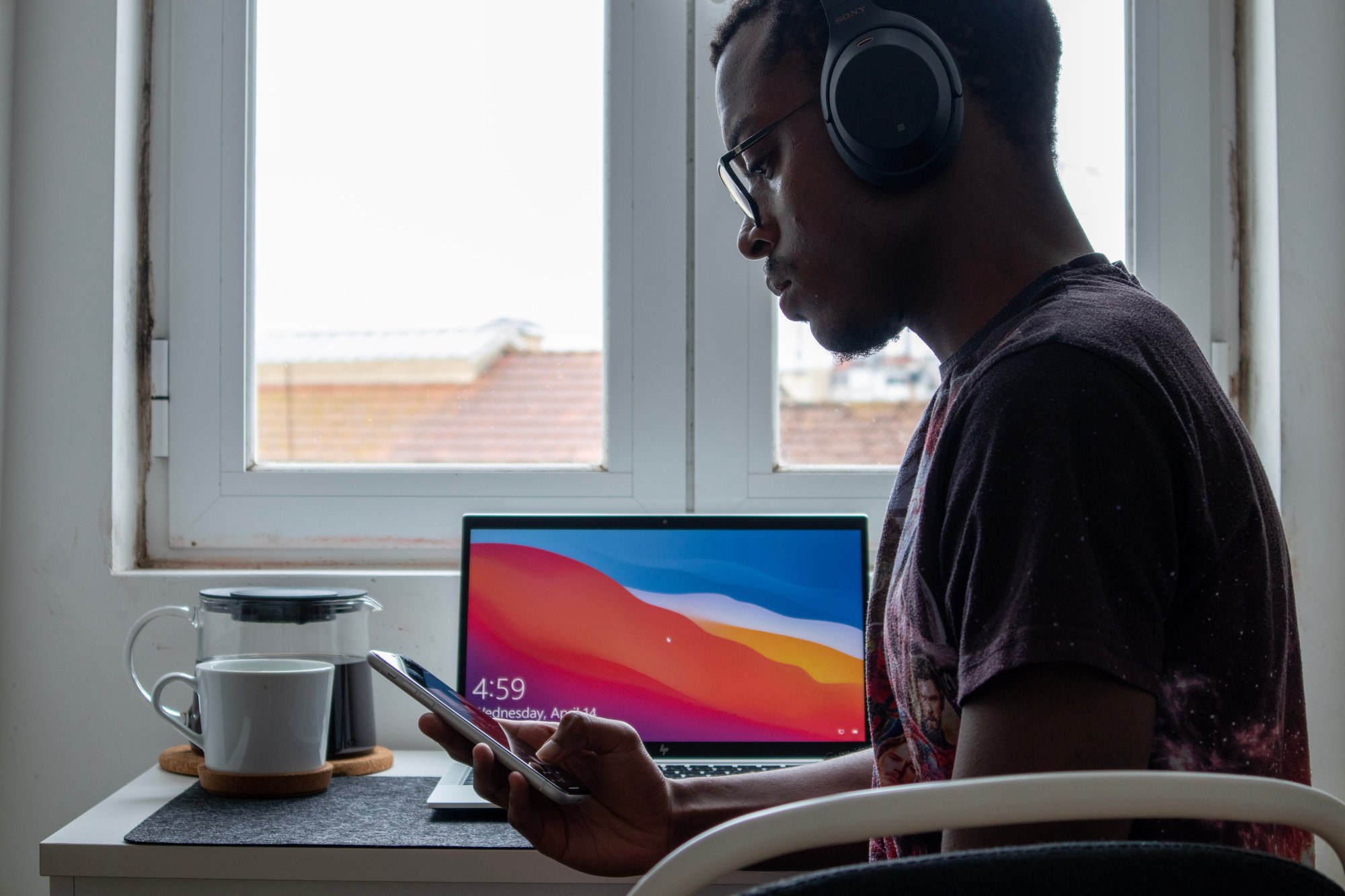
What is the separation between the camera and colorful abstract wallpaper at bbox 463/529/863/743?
4.05 ft

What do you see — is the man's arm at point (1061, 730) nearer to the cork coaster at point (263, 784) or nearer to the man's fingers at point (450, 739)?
the man's fingers at point (450, 739)

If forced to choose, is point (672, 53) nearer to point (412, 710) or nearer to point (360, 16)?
point (360, 16)

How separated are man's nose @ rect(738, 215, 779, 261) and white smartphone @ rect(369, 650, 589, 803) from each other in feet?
1.42

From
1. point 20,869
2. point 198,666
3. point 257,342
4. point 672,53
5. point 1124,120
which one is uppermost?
point 672,53

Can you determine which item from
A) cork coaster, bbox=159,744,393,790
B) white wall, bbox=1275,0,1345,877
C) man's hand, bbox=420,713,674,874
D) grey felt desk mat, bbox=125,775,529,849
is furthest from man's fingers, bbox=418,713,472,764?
white wall, bbox=1275,0,1345,877

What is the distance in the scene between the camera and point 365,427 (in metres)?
1.54

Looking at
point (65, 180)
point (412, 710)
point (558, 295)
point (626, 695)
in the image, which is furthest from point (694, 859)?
point (65, 180)

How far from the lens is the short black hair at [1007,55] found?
2.31ft

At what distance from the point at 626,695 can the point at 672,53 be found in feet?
2.99

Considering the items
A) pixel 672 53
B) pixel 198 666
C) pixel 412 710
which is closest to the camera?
pixel 198 666

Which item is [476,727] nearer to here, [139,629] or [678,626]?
[678,626]

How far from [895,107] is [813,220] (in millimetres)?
115

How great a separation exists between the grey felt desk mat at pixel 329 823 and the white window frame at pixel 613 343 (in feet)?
1.46

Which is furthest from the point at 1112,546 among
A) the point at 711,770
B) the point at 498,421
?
the point at 498,421
